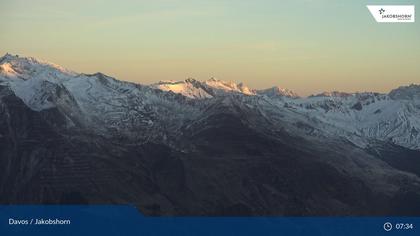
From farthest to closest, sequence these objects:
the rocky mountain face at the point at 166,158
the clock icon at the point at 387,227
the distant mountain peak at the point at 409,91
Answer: the distant mountain peak at the point at 409,91 < the rocky mountain face at the point at 166,158 < the clock icon at the point at 387,227

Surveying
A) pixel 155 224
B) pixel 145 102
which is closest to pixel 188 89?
pixel 145 102

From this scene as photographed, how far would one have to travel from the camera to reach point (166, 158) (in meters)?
68.9

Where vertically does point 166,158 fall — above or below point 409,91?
below

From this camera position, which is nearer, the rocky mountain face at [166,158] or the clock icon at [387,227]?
the clock icon at [387,227]

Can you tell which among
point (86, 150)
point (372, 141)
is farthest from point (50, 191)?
point (372, 141)

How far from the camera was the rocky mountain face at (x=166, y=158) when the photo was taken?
43.2 metres

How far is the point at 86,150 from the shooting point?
180 feet

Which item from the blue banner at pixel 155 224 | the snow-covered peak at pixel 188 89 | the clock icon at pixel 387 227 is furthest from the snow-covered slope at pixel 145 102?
the clock icon at pixel 387 227

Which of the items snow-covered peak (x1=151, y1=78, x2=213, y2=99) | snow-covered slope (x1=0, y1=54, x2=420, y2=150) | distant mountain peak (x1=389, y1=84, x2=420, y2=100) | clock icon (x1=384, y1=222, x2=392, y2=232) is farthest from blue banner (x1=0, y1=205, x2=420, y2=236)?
snow-covered peak (x1=151, y1=78, x2=213, y2=99)

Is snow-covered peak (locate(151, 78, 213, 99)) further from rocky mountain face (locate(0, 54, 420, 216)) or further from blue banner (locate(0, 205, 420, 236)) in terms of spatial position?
blue banner (locate(0, 205, 420, 236))

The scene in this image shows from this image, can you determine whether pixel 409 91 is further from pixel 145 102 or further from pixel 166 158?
pixel 166 158

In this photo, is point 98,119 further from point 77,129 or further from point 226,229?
point 226,229

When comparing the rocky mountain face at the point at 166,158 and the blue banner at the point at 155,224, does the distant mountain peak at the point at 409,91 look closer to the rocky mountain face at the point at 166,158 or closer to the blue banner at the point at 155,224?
the rocky mountain face at the point at 166,158

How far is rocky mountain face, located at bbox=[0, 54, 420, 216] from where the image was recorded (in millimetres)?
43219
